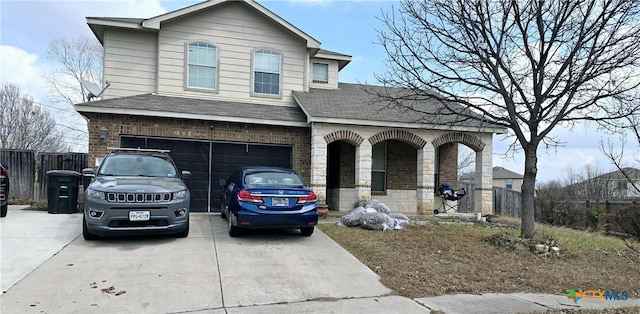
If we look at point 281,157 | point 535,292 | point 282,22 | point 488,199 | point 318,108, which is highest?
point 282,22

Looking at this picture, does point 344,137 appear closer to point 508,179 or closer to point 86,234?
point 86,234

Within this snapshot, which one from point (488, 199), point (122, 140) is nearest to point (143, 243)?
point (122, 140)

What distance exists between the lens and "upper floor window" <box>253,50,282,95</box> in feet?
47.6

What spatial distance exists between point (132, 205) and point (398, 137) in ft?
28.0

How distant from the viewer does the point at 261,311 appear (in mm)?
5203

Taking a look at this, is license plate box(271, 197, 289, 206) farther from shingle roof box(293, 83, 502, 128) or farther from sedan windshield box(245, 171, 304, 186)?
shingle roof box(293, 83, 502, 128)

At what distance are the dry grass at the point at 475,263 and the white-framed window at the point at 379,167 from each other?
4.91 metres

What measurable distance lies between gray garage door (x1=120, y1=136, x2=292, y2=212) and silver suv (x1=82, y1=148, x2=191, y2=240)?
4.08m

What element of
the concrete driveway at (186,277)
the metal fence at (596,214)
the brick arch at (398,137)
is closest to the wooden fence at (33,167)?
the concrete driveway at (186,277)

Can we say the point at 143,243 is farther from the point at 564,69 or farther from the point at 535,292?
the point at 564,69

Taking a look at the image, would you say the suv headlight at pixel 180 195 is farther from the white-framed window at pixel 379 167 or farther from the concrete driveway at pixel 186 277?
the white-framed window at pixel 379 167

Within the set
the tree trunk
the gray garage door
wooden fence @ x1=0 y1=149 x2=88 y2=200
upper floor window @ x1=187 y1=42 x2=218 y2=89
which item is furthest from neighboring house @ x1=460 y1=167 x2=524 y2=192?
wooden fence @ x1=0 y1=149 x2=88 y2=200

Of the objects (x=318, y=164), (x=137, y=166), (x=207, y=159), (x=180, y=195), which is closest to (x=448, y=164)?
(x=318, y=164)

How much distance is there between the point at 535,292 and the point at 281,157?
865 centimetres
